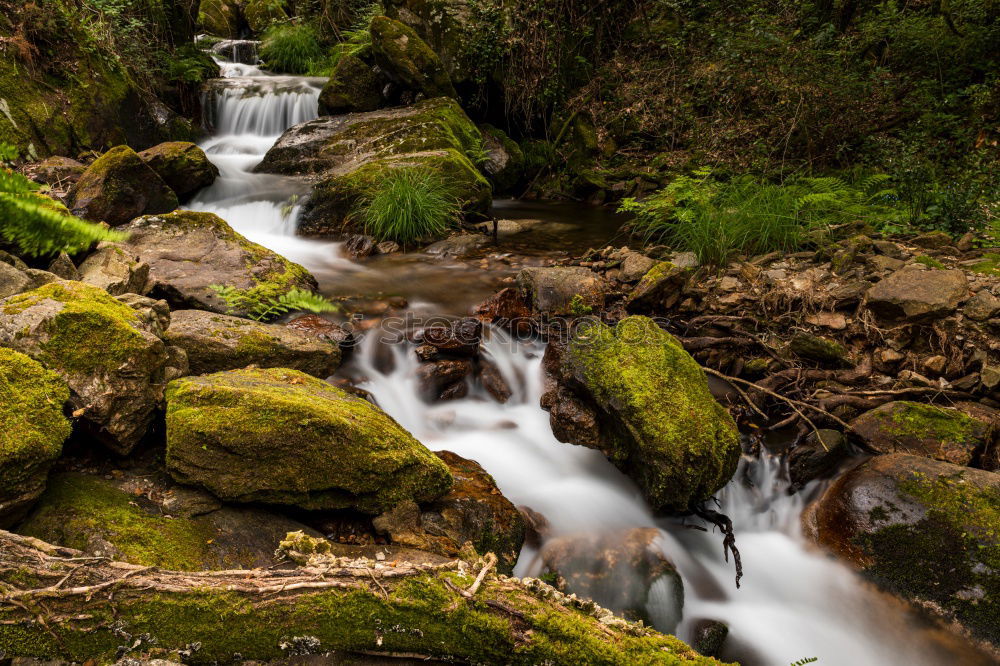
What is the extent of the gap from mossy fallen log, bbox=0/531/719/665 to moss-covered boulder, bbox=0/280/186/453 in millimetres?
882

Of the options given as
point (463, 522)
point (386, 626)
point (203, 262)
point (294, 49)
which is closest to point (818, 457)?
point (463, 522)

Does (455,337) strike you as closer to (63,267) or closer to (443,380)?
(443,380)

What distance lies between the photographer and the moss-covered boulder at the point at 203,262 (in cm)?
466

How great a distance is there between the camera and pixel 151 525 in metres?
2.14

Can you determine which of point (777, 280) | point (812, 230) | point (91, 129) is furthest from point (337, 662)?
point (91, 129)

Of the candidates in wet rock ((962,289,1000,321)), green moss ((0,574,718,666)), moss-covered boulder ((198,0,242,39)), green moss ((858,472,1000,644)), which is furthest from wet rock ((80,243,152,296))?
moss-covered boulder ((198,0,242,39))

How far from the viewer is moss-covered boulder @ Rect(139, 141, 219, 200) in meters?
7.36

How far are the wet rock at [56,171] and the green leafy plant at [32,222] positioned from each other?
6727 mm

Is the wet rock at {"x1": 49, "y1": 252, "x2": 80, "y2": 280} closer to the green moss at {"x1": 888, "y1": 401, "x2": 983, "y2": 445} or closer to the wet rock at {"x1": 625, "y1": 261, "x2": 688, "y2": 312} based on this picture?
the wet rock at {"x1": 625, "y1": 261, "x2": 688, "y2": 312}

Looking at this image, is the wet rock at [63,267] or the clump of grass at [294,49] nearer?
the wet rock at [63,267]

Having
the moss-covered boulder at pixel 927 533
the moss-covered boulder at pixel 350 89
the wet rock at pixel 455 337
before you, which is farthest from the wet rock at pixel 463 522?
the moss-covered boulder at pixel 350 89

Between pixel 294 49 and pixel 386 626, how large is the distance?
15.2 metres

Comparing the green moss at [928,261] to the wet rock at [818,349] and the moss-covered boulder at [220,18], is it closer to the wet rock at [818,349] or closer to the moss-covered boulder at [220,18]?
the wet rock at [818,349]

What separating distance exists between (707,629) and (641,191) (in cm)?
852
